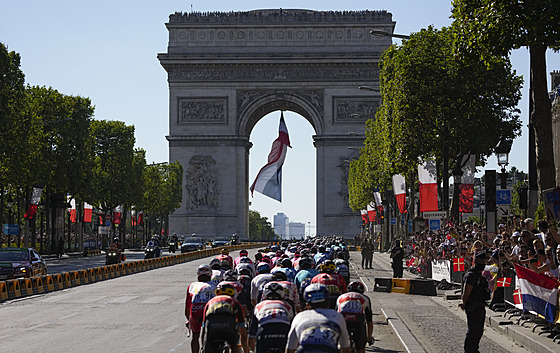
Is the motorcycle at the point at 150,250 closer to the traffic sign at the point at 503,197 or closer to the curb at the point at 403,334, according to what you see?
the traffic sign at the point at 503,197

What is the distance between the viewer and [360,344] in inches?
569

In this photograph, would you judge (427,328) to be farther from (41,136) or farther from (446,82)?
(41,136)

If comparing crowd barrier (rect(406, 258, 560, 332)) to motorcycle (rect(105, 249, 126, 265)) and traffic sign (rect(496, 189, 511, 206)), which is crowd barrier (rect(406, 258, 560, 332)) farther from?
motorcycle (rect(105, 249, 126, 265))

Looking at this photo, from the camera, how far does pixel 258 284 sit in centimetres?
1611

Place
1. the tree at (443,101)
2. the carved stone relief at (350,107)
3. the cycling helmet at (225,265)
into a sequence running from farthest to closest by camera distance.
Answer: the carved stone relief at (350,107) < the tree at (443,101) < the cycling helmet at (225,265)

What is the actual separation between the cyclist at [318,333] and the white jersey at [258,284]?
16.9 feet

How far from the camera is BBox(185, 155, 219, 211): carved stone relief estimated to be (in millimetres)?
103875

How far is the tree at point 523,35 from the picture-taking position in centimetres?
2016

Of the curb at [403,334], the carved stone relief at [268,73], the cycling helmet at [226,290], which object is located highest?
the carved stone relief at [268,73]

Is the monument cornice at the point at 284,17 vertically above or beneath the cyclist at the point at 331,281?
above

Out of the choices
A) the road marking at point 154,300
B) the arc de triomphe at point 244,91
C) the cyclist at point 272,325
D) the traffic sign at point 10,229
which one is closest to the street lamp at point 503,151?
the road marking at point 154,300

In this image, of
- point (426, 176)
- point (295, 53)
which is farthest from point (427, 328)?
point (295, 53)

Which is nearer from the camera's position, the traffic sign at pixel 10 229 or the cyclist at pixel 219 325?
the cyclist at pixel 219 325

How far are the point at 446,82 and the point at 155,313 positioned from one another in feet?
65.3
